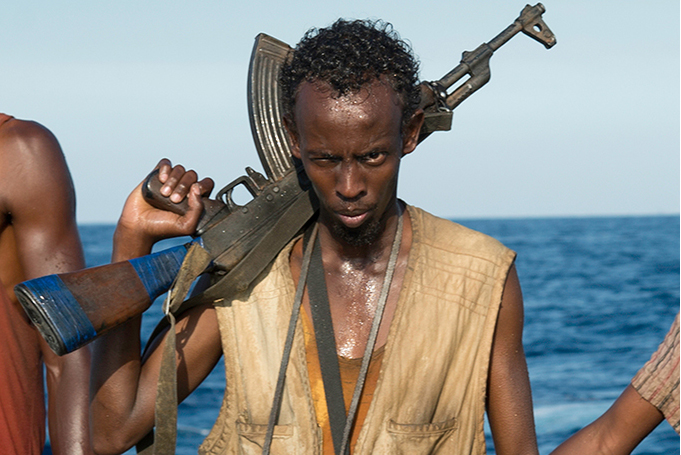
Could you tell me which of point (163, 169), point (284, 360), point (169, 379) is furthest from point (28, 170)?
point (284, 360)

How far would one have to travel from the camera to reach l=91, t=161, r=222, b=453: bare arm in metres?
2.93

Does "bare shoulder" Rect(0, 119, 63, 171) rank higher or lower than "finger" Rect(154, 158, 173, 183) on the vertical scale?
higher

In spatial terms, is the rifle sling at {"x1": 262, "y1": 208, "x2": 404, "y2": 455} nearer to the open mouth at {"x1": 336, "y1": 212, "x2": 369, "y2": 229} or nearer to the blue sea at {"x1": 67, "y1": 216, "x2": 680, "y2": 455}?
the open mouth at {"x1": 336, "y1": 212, "x2": 369, "y2": 229}

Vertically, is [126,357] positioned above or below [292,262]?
below

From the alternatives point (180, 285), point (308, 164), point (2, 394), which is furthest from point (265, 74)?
point (2, 394)

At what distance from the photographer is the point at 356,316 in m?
3.06

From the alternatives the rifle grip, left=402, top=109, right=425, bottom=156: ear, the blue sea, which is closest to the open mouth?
left=402, top=109, right=425, bottom=156: ear

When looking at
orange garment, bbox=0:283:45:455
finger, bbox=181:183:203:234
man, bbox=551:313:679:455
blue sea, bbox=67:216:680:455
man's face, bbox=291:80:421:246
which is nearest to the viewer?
man, bbox=551:313:679:455

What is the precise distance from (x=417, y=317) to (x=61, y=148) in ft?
4.76

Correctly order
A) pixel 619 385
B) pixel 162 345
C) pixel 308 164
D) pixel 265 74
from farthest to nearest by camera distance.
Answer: pixel 619 385 < pixel 265 74 < pixel 162 345 < pixel 308 164

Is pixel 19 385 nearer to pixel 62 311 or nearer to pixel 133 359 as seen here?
pixel 133 359

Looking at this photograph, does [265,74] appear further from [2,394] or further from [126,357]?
[2,394]

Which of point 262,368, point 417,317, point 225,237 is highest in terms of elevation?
point 225,237

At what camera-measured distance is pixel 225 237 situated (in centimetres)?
303
